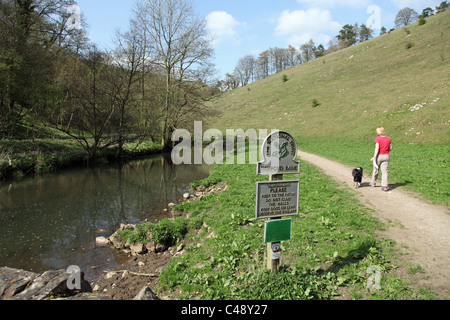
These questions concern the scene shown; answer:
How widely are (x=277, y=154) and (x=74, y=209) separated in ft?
33.9

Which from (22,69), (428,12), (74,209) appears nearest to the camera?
(74,209)

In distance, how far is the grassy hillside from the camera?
51.7 feet

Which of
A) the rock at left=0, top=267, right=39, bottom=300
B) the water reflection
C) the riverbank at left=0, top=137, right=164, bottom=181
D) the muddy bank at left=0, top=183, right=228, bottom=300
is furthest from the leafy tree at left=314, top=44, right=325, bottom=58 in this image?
the rock at left=0, top=267, right=39, bottom=300

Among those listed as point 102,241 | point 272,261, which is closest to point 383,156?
point 272,261

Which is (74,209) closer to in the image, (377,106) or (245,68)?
(377,106)

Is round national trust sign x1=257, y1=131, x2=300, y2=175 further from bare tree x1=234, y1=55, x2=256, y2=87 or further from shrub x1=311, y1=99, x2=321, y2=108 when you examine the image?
bare tree x1=234, y1=55, x2=256, y2=87

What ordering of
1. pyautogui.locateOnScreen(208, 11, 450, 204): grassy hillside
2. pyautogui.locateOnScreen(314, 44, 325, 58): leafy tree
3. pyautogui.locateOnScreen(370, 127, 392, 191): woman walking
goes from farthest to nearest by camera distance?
pyautogui.locateOnScreen(314, 44, 325, 58): leafy tree < pyautogui.locateOnScreen(208, 11, 450, 204): grassy hillside < pyautogui.locateOnScreen(370, 127, 392, 191): woman walking

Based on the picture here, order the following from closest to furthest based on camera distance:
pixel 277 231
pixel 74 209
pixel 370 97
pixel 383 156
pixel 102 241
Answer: pixel 277 231
pixel 102 241
pixel 383 156
pixel 74 209
pixel 370 97

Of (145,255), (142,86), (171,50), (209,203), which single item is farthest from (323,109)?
(145,255)

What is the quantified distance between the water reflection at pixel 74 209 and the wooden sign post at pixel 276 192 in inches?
202

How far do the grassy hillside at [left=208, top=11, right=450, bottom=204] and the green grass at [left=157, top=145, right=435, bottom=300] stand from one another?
3725 millimetres

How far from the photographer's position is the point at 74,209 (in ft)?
36.6

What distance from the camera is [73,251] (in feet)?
25.0

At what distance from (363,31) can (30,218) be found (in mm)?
110608
